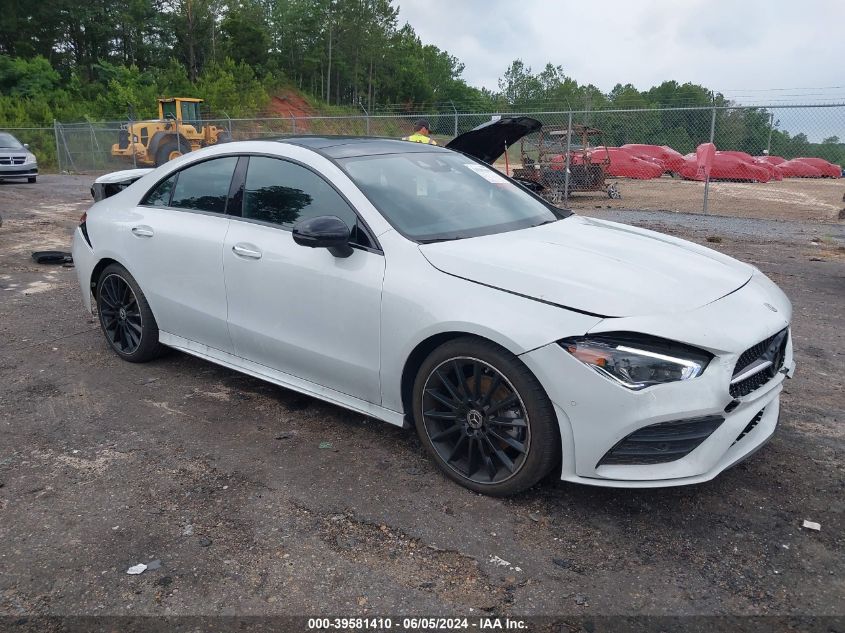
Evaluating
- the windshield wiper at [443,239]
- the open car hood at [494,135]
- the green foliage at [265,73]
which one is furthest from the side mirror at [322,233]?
the green foliage at [265,73]

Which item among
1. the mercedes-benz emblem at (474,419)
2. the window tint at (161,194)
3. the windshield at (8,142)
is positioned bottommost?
the mercedes-benz emblem at (474,419)

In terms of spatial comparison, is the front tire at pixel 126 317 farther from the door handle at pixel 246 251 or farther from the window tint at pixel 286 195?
the window tint at pixel 286 195

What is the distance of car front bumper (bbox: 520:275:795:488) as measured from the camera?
2693mm

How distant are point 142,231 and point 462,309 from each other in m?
2.61

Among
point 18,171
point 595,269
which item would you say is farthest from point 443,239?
point 18,171

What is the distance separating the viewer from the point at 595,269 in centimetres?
310

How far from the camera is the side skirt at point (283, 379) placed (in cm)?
351

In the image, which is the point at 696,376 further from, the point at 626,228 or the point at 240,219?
the point at 240,219

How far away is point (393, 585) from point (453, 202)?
6.86 feet

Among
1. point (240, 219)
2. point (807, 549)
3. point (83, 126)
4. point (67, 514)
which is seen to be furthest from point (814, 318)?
point (83, 126)

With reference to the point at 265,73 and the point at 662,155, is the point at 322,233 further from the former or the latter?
the point at 265,73

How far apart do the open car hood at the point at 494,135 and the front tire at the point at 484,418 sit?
11.4 feet

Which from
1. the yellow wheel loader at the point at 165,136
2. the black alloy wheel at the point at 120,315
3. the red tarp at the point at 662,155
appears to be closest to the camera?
the black alloy wheel at the point at 120,315

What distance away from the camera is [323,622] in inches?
95.0
